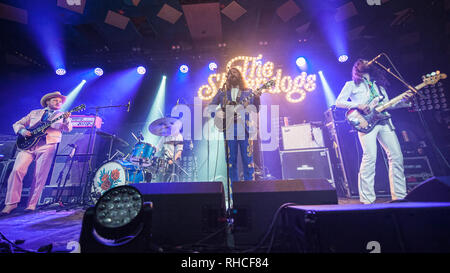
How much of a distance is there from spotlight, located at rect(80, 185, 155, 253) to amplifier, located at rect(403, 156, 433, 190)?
5668 millimetres

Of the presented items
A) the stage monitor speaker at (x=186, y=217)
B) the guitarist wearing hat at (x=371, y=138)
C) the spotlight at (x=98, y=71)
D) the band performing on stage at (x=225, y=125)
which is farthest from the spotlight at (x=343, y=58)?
the spotlight at (x=98, y=71)

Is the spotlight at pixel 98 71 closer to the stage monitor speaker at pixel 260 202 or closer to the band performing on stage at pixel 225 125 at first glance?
the band performing on stage at pixel 225 125

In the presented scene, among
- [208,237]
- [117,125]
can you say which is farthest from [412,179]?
[117,125]

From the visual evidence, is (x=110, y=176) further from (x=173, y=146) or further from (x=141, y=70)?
(x=141, y=70)

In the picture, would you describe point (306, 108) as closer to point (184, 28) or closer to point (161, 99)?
point (184, 28)

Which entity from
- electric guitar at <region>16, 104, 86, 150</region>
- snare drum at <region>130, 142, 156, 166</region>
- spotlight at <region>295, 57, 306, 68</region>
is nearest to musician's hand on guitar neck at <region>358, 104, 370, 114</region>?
spotlight at <region>295, 57, 306, 68</region>

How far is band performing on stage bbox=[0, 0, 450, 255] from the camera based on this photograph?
1646mm

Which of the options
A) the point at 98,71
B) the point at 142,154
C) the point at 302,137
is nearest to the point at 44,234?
the point at 142,154

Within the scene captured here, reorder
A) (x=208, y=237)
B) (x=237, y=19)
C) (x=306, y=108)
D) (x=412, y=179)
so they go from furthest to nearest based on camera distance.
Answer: (x=306, y=108), (x=237, y=19), (x=412, y=179), (x=208, y=237)

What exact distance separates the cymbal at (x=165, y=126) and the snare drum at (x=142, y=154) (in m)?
0.59

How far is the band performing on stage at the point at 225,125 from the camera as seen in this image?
1.65 m

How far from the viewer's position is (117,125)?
25.8 ft

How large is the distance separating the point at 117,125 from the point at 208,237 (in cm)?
770

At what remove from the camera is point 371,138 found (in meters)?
4.06
